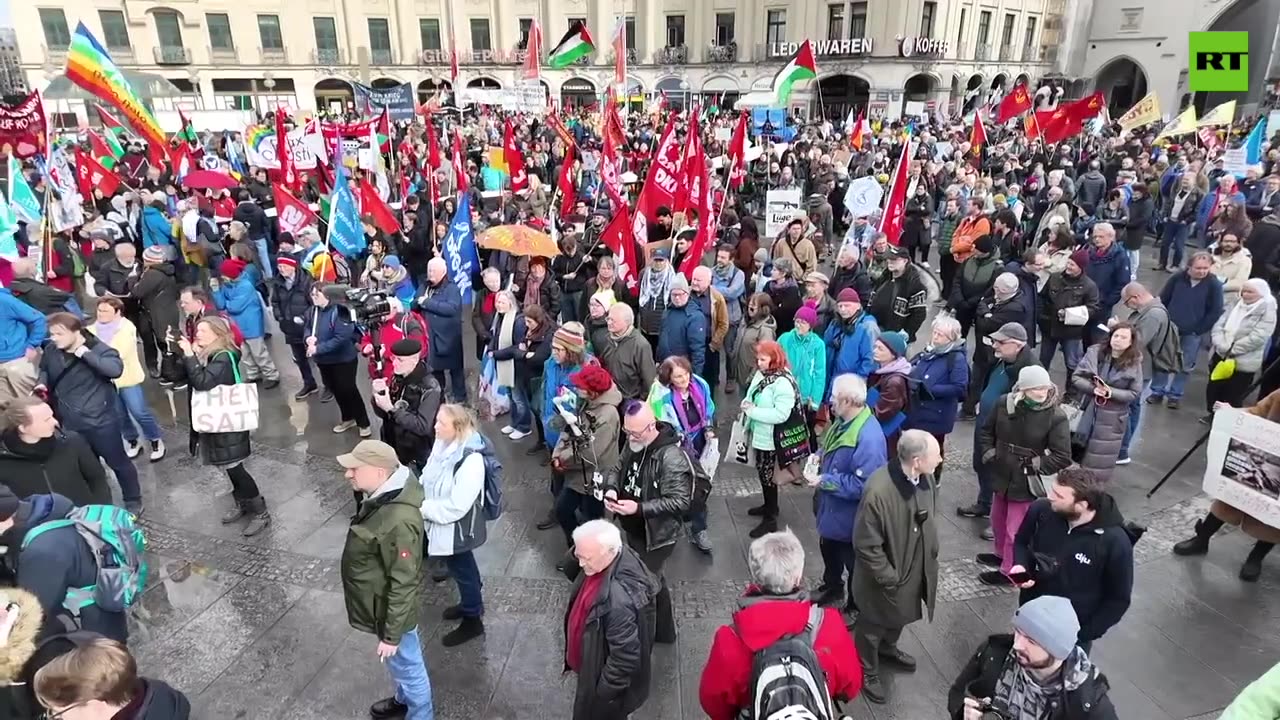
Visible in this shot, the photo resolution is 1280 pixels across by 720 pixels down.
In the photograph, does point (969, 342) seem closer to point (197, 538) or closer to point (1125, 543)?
point (1125, 543)

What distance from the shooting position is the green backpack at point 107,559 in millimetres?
3654

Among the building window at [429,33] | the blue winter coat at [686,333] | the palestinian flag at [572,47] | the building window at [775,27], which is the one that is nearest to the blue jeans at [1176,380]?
the blue winter coat at [686,333]

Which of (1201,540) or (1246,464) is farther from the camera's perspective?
(1201,540)

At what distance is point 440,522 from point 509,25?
5177 centimetres

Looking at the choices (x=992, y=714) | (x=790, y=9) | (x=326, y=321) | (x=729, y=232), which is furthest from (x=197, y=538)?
(x=790, y=9)

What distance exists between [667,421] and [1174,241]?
1374cm

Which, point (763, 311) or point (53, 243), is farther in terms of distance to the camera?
point (53, 243)

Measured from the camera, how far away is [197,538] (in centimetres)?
600

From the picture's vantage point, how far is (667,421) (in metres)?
4.89

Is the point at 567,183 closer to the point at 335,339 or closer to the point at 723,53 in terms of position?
the point at 335,339

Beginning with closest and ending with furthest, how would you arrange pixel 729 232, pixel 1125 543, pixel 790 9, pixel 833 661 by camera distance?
pixel 833 661 < pixel 1125 543 < pixel 729 232 < pixel 790 9

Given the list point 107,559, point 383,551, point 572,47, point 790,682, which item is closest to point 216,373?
point 107,559

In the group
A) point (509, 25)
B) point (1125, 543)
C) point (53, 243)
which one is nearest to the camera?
point (1125, 543)

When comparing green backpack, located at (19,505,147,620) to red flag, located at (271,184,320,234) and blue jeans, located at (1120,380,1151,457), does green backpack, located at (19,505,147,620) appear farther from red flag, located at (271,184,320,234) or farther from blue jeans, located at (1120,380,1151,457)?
blue jeans, located at (1120,380,1151,457)
